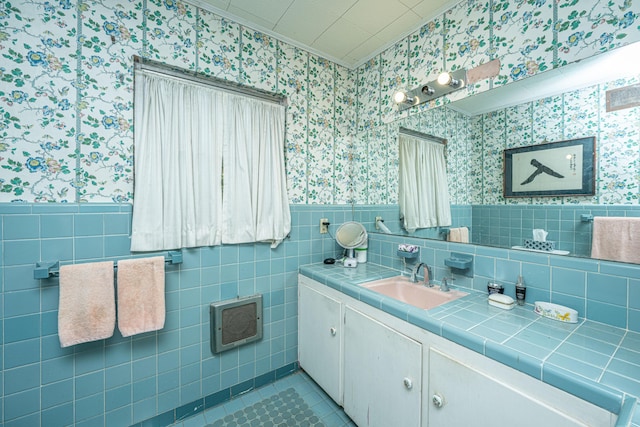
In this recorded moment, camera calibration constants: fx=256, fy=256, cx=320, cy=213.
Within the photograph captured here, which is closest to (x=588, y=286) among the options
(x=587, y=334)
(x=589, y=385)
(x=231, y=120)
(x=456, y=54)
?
(x=587, y=334)

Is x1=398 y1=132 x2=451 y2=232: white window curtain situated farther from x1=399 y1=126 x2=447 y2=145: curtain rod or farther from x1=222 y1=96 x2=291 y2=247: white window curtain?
x1=222 y1=96 x2=291 y2=247: white window curtain

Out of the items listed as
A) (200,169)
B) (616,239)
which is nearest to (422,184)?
(616,239)

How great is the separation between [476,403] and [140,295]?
161 cm

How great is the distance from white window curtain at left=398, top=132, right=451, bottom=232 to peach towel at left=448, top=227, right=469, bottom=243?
70 millimetres

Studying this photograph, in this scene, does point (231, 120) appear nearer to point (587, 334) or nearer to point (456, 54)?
point (456, 54)

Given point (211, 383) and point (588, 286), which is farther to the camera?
point (211, 383)

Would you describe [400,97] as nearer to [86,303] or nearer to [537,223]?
[537,223]

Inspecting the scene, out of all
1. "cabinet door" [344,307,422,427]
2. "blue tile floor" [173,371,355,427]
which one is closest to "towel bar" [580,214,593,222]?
"cabinet door" [344,307,422,427]

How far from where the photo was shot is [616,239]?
102cm

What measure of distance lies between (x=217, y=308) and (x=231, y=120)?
48.7 inches

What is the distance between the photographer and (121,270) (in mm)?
1340

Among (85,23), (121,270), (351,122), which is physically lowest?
(121,270)

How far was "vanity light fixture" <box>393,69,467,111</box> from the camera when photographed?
1.52 meters

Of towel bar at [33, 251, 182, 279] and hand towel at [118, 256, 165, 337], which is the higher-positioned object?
towel bar at [33, 251, 182, 279]
